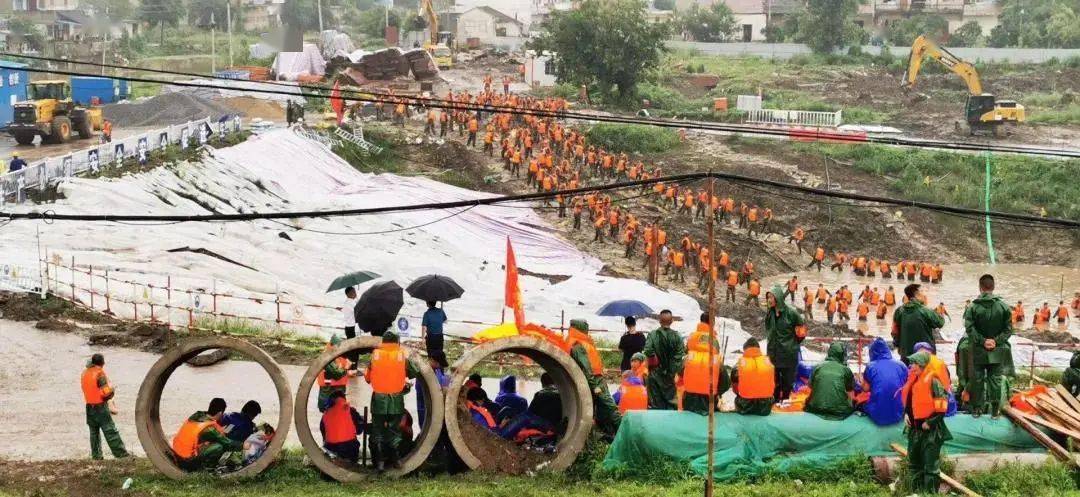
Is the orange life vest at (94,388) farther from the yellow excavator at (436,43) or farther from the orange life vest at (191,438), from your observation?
the yellow excavator at (436,43)

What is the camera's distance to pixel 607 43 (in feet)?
200

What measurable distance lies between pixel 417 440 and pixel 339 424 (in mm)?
840

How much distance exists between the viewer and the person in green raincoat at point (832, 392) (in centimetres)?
1364

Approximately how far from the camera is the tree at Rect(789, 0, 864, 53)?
82.9m

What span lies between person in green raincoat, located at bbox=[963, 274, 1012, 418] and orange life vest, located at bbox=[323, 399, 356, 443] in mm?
6702

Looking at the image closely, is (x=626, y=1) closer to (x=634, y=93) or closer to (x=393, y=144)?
(x=634, y=93)

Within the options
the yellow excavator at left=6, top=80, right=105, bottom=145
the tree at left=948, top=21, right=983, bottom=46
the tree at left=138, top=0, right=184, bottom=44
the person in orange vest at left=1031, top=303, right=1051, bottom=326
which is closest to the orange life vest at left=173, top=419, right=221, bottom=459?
the person in orange vest at left=1031, top=303, right=1051, bottom=326

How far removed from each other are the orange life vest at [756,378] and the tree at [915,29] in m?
80.0

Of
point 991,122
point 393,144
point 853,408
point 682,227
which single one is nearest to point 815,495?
point 853,408

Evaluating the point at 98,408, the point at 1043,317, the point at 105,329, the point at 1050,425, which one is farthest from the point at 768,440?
the point at 1043,317

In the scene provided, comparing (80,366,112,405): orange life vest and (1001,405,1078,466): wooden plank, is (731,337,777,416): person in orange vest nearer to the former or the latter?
(1001,405,1078,466): wooden plank

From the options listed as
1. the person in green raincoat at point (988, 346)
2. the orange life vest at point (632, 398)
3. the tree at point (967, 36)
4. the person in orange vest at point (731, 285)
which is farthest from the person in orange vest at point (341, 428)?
the tree at point (967, 36)

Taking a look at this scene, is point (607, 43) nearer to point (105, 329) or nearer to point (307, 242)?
point (307, 242)

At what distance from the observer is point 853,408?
13.8 m
